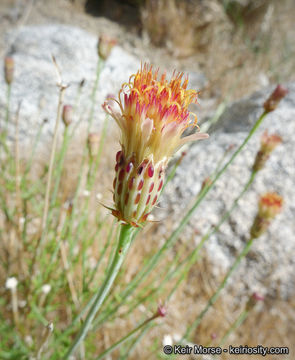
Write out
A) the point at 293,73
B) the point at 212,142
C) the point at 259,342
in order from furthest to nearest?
the point at 293,73
the point at 212,142
the point at 259,342

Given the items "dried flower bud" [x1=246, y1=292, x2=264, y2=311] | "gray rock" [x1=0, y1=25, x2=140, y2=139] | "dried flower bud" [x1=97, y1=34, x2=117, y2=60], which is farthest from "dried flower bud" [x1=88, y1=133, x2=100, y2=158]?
"gray rock" [x1=0, y1=25, x2=140, y2=139]

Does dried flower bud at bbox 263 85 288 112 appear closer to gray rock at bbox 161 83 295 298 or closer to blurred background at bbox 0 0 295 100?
gray rock at bbox 161 83 295 298

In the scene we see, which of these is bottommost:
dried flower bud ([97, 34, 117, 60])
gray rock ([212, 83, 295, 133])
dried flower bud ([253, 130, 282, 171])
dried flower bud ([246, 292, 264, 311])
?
dried flower bud ([246, 292, 264, 311])

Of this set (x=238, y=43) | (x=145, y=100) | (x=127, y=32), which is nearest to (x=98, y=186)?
(x=145, y=100)

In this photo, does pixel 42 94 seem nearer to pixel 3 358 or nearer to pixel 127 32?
pixel 3 358

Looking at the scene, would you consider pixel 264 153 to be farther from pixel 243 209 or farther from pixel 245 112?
pixel 245 112
